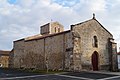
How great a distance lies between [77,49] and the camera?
2927cm

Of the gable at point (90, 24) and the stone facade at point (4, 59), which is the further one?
the stone facade at point (4, 59)

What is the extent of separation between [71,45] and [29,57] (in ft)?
40.4

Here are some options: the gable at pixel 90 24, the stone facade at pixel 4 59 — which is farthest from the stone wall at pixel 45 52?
the stone facade at pixel 4 59

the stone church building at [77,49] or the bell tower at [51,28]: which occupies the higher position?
the bell tower at [51,28]

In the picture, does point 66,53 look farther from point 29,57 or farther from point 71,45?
point 29,57

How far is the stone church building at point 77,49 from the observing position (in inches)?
1160

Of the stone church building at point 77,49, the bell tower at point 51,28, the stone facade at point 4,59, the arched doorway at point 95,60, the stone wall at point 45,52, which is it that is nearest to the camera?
the stone church building at point 77,49

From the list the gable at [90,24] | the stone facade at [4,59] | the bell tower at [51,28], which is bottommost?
the stone facade at [4,59]

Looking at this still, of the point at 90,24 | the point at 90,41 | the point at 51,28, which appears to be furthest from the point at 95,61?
the point at 51,28

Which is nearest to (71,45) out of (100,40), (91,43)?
(91,43)

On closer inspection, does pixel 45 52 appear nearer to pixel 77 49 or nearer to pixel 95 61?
pixel 77 49

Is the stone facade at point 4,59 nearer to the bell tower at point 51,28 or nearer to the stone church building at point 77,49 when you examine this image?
the bell tower at point 51,28

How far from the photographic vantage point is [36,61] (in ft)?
121

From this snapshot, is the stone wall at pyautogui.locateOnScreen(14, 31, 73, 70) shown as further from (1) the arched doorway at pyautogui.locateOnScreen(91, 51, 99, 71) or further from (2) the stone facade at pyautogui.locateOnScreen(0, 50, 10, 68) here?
(2) the stone facade at pyautogui.locateOnScreen(0, 50, 10, 68)
